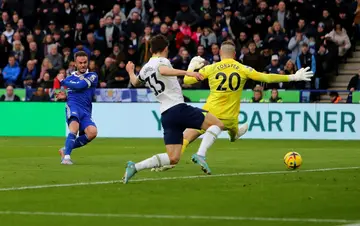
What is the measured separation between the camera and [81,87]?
1802 centimetres

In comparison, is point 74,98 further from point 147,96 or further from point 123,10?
point 123,10

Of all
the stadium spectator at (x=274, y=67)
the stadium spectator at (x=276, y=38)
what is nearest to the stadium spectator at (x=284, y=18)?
the stadium spectator at (x=276, y=38)

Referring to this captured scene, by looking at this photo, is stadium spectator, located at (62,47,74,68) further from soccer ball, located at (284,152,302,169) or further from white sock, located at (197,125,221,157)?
white sock, located at (197,125,221,157)

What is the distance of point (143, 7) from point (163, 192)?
2252 centimetres

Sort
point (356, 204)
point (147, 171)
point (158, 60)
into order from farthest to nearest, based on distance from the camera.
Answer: point (147, 171)
point (158, 60)
point (356, 204)

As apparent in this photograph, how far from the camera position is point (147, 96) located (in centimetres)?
2983

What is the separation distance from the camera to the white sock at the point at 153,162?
43.5 feet

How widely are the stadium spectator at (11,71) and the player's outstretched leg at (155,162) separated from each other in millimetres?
19845

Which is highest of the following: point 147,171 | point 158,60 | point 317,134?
point 158,60

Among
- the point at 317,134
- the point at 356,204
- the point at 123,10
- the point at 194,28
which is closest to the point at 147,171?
the point at 356,204

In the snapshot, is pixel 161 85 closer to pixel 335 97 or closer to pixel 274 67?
pixel 335 97

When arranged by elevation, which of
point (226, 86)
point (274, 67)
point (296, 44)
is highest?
point (226, 86)

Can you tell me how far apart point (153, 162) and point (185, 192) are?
4.05 feet

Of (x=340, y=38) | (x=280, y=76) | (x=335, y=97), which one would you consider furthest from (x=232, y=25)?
(x=280, y=76)
